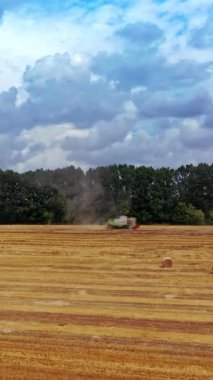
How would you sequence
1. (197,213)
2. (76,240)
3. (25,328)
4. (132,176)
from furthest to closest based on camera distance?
1. (132,176)
2. (197,213)
3. (76,240)
4. (25,328)

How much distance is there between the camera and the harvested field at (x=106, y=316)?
31.1 feet

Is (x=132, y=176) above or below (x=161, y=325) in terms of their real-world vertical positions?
above

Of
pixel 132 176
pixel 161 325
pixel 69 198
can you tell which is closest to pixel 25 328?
pixel 161 325

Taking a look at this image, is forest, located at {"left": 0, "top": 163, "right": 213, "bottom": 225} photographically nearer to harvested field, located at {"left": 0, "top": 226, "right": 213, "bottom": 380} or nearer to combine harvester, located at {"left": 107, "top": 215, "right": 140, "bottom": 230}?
combine harvester, located at {"left": 107, "top": 215, "right": 140, "bottom": 230}

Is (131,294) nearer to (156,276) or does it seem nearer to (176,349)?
(156,276)

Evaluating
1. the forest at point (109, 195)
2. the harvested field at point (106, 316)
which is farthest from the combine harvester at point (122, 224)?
the forest at point (109, 195)

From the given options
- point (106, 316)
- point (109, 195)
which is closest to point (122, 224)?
point (106, 316)

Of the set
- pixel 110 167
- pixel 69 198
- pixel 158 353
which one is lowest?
pixel 158 353

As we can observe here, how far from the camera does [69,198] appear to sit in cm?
6275

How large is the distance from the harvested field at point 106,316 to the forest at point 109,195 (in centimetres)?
3149

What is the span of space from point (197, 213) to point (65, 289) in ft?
152

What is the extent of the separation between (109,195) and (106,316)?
53.3 meters

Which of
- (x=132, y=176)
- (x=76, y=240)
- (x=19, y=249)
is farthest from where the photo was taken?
(x=132, y=176)

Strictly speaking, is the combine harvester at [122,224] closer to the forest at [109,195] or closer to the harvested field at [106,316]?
the harvested field at [106,316]
